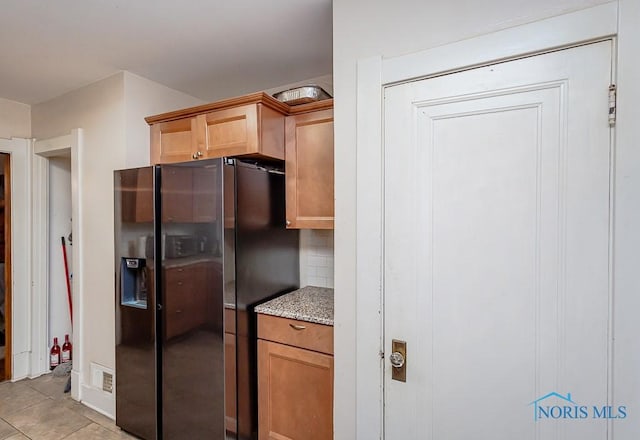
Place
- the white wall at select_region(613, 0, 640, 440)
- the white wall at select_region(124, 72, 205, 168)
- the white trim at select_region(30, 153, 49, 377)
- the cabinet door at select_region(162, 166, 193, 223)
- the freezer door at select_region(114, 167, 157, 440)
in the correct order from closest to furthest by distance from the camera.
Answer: the white wall at select_region(613, 0, 640, 440), the cabinet door at select_region(162, 166, 193, 223), the freezer door at select_region(114, 167, 157, 440), the white wall at select_region(124, 72, 205, 168), the white trim at select_region(30, 153, 49, 377)

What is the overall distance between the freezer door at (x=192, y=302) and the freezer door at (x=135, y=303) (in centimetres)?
10

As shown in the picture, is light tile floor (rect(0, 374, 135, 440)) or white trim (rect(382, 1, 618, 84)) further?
light tile floor (rect(0, 374, 135, 440))

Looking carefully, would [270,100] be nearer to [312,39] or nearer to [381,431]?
[312,39]

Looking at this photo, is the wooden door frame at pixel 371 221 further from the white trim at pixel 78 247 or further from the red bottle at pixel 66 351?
the red bottle at pixel 66 351

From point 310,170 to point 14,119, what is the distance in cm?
282

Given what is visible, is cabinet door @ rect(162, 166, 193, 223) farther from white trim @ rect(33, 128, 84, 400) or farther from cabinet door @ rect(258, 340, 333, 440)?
white trim @ rect(33, 128, 84, 400)

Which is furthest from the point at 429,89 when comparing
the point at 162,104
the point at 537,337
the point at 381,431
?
the point at 162,104

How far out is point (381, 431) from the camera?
1.27 m

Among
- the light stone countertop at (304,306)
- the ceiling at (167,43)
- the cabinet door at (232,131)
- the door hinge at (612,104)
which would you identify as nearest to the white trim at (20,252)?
the ceiling at (167,43)

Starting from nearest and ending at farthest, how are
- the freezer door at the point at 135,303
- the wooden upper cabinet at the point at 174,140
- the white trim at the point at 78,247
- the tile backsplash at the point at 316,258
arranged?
1. the freezer door at the point at 135,303
2. the wooden upper cabinet at the point at 174,140
3. the tile backsplash at the point at 316,258
4. the white trim at the point at 78,247

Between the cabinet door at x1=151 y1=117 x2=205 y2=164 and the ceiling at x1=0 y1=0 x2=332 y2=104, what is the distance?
410 millimetres

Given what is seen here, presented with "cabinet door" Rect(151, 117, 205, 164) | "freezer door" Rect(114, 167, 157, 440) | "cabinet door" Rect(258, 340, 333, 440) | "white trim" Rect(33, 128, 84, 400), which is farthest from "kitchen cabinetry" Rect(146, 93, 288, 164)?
"cabinet door" Rect(258, 340, 333, 440)

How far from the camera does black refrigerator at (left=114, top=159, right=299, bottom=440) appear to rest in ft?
5.61

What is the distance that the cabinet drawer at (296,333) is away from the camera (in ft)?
5.40
